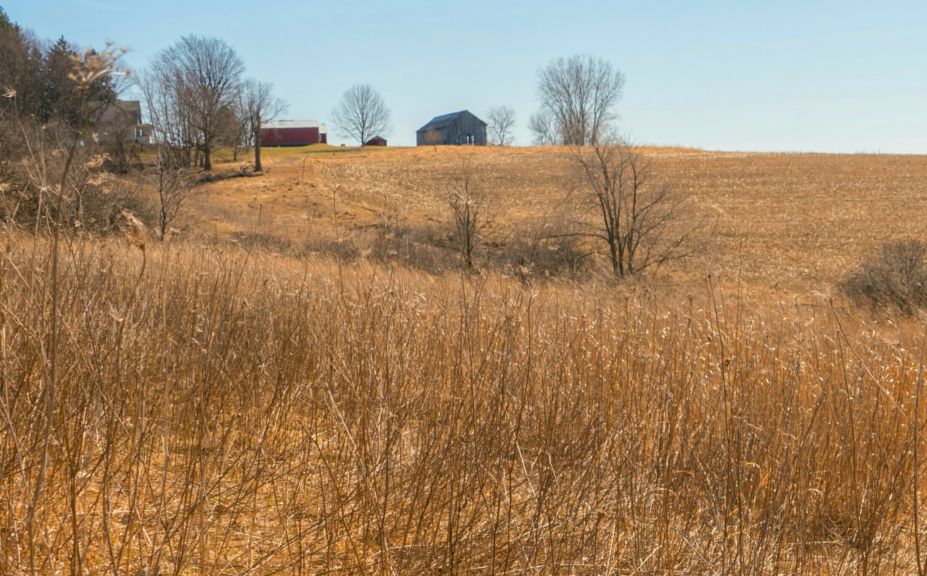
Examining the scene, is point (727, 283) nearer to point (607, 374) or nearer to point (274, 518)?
point (607, 374)

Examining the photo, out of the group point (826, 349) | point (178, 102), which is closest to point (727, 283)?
point (826, 349)

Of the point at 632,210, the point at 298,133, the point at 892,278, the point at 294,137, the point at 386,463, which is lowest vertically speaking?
the point at 892,278

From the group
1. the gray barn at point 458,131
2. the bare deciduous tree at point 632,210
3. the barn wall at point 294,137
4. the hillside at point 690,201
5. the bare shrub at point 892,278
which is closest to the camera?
the bare shrub at point 892,278

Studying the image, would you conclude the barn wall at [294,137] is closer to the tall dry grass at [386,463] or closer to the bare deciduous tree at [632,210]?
the bare deciduous tree at [632,210]

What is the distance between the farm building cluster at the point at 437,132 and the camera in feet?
264

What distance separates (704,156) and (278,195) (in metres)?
35.1

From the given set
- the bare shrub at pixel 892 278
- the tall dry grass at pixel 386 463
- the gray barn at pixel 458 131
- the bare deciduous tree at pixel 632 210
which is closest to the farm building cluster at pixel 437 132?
the gray barn at pixel 458 131

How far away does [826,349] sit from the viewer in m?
5.62

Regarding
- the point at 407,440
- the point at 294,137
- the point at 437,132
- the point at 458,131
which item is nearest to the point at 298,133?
the point at 294,137

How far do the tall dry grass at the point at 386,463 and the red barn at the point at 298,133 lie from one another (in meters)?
79.1

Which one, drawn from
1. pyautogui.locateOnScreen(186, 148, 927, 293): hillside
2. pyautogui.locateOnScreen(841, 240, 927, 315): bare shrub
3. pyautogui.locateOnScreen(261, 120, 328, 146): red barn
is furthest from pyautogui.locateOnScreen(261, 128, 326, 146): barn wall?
pyautogui.locateOnScreen(841, 240, 927, 315): bare shrub

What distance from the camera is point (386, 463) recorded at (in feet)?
6.97

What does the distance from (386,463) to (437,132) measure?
83724mm

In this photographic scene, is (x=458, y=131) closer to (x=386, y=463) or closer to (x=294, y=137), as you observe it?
(x=294, y=137)
